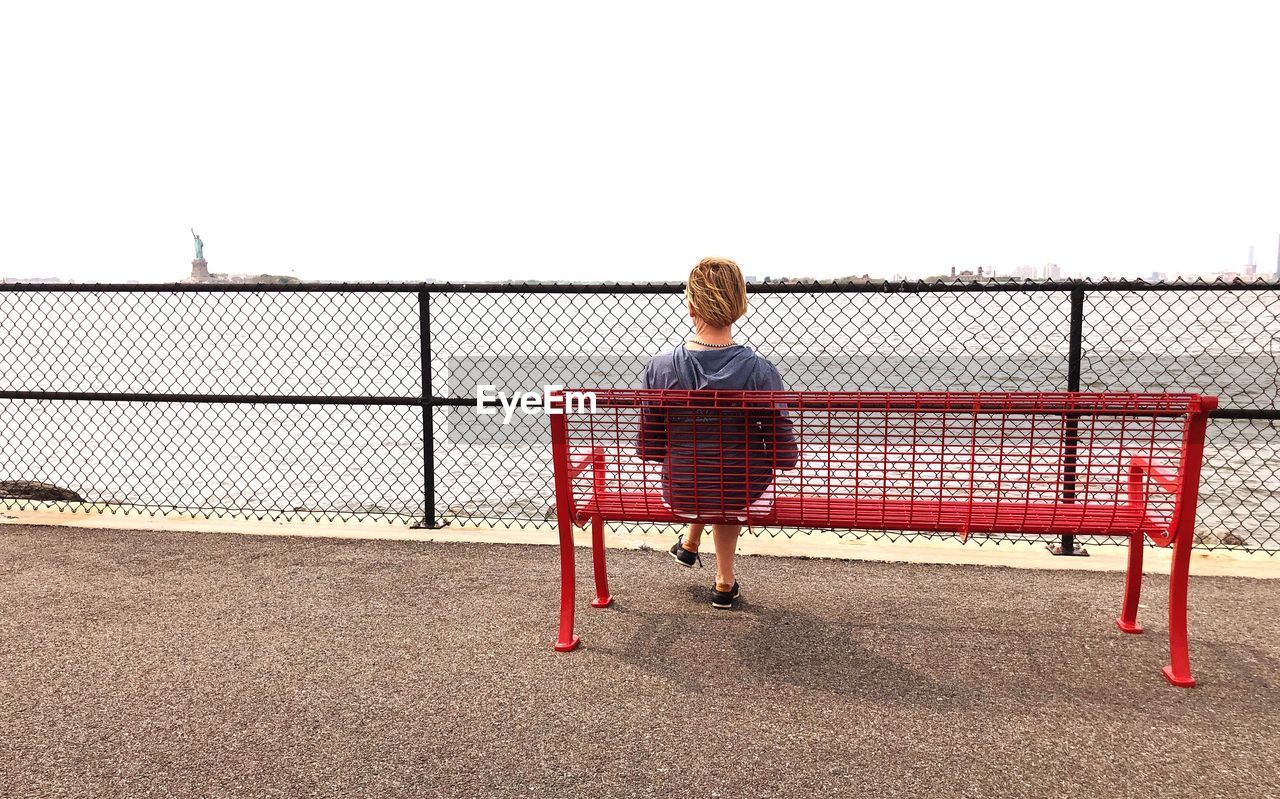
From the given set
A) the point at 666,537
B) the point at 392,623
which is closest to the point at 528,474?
the point at 666,537

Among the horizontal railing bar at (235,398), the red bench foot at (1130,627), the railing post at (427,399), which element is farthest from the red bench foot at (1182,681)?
the horizontal railing bar at (235,398)

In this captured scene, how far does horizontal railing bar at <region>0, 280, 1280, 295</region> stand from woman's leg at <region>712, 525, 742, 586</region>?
127cm

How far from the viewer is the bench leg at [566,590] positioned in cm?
335

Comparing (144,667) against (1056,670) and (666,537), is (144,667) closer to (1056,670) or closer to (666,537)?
(666,537)

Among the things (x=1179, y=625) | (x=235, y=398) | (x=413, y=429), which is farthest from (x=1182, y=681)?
(x=413, y=429)

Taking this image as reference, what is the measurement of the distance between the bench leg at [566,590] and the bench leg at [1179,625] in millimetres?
2143

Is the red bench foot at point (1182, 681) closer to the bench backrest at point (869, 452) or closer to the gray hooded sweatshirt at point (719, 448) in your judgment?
the bench backrest at point (869, 452)

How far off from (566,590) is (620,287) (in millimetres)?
1926

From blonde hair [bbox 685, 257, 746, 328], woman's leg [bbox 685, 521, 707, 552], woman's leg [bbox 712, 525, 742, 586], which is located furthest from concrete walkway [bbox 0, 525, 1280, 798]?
blonde hair [bbox 685, 257, 746, 328]

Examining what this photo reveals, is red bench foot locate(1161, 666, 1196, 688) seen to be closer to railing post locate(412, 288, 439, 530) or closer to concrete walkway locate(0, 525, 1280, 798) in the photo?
concrete walkway locate(0, 525, 1280, 798)

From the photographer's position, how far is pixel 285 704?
2.93 meters

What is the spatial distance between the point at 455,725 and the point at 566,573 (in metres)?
0.80

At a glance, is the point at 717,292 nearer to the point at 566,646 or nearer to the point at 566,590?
the point at 566,590

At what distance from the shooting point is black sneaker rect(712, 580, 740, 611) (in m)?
3.79
